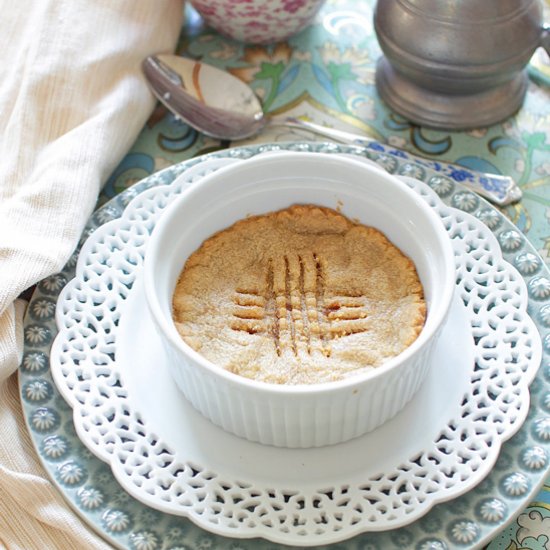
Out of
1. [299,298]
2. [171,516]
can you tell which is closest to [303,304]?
[299,298]

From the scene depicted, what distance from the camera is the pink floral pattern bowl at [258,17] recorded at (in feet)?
4.70

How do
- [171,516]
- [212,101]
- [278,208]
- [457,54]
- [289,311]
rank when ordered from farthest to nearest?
[212,101] → [457,54] → [278,208] → [289,311] → [171,516]

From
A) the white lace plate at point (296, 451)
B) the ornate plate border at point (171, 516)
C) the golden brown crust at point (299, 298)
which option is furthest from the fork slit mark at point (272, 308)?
the ornate plate border at point (171, 516)

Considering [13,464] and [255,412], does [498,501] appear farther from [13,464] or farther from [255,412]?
[13,464]

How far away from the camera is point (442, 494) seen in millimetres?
923

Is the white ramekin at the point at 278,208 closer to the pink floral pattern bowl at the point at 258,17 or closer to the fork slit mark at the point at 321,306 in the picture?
the fork slit mark at the point at 321,306

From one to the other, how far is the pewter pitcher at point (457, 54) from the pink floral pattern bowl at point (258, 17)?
5.6 inches

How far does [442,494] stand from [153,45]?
33.9 inches

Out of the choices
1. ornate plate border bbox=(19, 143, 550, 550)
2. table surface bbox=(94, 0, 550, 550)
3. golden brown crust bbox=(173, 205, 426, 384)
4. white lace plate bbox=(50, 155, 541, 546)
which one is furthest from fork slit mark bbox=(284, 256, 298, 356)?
table surface bbox=(94, 0, 550, 550)

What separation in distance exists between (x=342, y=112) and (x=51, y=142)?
1.50 ft

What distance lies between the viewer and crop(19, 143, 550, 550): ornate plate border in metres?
0.92

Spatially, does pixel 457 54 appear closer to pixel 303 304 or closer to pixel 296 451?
pixel 303 304

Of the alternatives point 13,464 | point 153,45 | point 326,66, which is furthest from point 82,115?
point 13,464

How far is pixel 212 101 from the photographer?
1.41m
